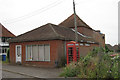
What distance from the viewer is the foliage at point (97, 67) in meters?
8.19

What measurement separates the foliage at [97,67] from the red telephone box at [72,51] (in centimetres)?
343

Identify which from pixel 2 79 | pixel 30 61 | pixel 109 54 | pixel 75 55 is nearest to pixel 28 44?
pixel 30 61

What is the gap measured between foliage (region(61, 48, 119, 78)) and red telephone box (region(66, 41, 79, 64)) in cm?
343

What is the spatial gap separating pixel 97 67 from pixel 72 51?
5.84 meters

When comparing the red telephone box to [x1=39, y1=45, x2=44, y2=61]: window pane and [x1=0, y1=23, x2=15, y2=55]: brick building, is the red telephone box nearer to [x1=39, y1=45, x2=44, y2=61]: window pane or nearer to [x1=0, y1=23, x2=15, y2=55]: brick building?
[x1=39, y1=45, x2=44, y2=61]: window pane

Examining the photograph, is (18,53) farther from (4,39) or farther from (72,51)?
(4,39)

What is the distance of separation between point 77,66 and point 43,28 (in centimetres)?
977

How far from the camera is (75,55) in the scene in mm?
13742

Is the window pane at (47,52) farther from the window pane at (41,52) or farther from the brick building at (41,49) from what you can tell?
the window pane at (41,52)

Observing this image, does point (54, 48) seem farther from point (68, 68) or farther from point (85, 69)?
point (85, 69)

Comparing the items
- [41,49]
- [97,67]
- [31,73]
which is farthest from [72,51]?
[97,67]

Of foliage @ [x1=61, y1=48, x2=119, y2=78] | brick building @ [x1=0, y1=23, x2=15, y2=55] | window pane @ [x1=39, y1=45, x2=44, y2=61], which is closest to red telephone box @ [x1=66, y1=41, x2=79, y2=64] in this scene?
window pane @ [x1=39, y1=45, x2=44, y2=61]

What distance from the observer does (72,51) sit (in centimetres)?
1422

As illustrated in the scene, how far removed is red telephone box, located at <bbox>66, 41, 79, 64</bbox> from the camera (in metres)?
13.7
